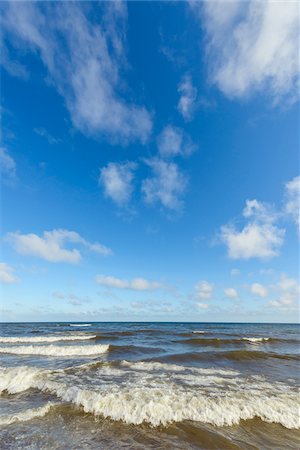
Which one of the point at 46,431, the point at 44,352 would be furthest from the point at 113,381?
the point at 44,352

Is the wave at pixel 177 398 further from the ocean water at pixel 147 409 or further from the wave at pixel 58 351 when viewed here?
the wave at pixel 58 351

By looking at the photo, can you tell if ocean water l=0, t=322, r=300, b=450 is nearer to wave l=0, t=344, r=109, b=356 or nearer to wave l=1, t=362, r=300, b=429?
wave l=1, t=362, r=300, b=429

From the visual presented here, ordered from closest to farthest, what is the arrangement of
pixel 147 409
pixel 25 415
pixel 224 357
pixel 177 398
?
pixel 25 415
pixel 147 409
pixel 177 398
pixel 224 357

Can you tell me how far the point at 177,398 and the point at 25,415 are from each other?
442 cm

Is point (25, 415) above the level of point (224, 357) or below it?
below

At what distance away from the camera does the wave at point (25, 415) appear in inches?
250

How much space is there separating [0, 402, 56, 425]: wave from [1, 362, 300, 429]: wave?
1015 millimetres

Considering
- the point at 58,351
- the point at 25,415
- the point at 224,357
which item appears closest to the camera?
the point at 25,415

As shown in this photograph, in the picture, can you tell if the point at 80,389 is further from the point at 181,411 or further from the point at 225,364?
the point at 225,364

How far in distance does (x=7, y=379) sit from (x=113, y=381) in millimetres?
4174

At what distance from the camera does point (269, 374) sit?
12617mm

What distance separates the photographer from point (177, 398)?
321 inches

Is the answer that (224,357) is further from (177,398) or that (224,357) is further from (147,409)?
(147,409)

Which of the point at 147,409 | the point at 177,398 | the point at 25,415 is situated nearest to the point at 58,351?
the point at 25,415
